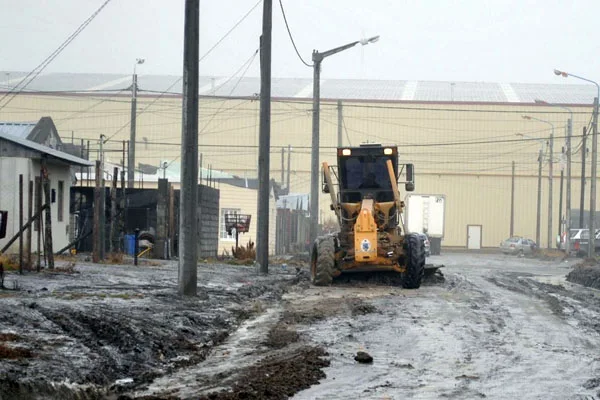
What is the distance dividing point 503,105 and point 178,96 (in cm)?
2414

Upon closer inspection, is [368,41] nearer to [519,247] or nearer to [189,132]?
[189,132]

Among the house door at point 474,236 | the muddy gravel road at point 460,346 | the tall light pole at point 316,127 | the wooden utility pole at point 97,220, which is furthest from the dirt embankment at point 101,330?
the house door at point 474,236

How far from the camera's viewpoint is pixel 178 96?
7662 centimetres

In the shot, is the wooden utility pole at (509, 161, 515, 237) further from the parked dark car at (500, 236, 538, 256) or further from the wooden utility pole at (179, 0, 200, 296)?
the wooden utility pole at (179, 0, 200, 296)

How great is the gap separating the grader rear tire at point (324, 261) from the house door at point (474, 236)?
62999 millimetres

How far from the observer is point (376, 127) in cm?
8119

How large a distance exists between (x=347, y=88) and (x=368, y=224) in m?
63.9

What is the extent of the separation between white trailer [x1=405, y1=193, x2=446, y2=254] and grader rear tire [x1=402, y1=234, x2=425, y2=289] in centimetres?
4430

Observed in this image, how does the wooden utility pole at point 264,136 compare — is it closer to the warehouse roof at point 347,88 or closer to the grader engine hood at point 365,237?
the grader engine hood at point 365,237

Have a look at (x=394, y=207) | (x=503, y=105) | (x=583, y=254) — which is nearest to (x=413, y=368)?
(x=394, y=207)

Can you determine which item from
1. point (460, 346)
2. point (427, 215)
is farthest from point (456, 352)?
point (427, 215)

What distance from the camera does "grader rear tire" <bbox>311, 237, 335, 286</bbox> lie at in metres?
25.4

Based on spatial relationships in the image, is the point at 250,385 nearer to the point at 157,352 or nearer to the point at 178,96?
the point at 157,352

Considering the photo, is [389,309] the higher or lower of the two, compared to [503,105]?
lower
